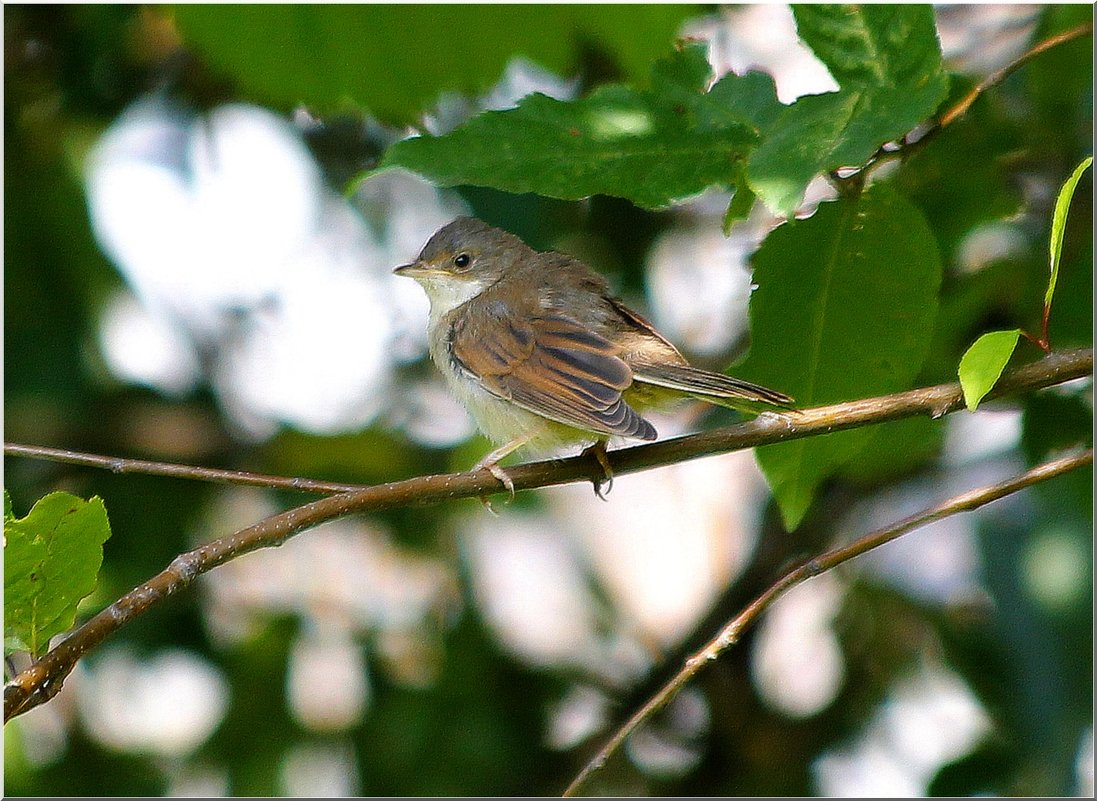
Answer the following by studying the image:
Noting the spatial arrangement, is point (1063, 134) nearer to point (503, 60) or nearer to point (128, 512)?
point (503, 60)

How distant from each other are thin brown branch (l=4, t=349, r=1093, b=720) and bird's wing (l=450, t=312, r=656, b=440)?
524 mm

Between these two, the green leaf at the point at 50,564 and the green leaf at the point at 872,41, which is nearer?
the green leaf at the point at 50,564

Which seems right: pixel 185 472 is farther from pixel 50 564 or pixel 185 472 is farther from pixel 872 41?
pixel 872 41

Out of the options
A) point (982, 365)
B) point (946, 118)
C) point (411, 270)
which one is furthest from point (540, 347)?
point (982, 365)

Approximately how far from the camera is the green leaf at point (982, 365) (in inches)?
84.5

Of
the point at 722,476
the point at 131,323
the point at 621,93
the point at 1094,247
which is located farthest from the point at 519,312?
the point at 722,476

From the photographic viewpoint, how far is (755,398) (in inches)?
106

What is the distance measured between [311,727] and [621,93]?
136 inches

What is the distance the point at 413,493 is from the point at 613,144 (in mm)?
886

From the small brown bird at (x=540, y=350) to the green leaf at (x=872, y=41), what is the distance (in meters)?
0.72

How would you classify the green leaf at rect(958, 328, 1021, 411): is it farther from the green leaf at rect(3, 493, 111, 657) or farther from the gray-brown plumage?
the green leaf at rect(3, 493, 111, 657)

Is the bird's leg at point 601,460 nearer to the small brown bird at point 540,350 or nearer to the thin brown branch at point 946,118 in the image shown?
the small brown bird at point 540,350

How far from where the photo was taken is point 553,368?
3.67m

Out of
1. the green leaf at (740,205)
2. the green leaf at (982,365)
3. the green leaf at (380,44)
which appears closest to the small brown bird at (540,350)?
the green leaf at (740,205)
